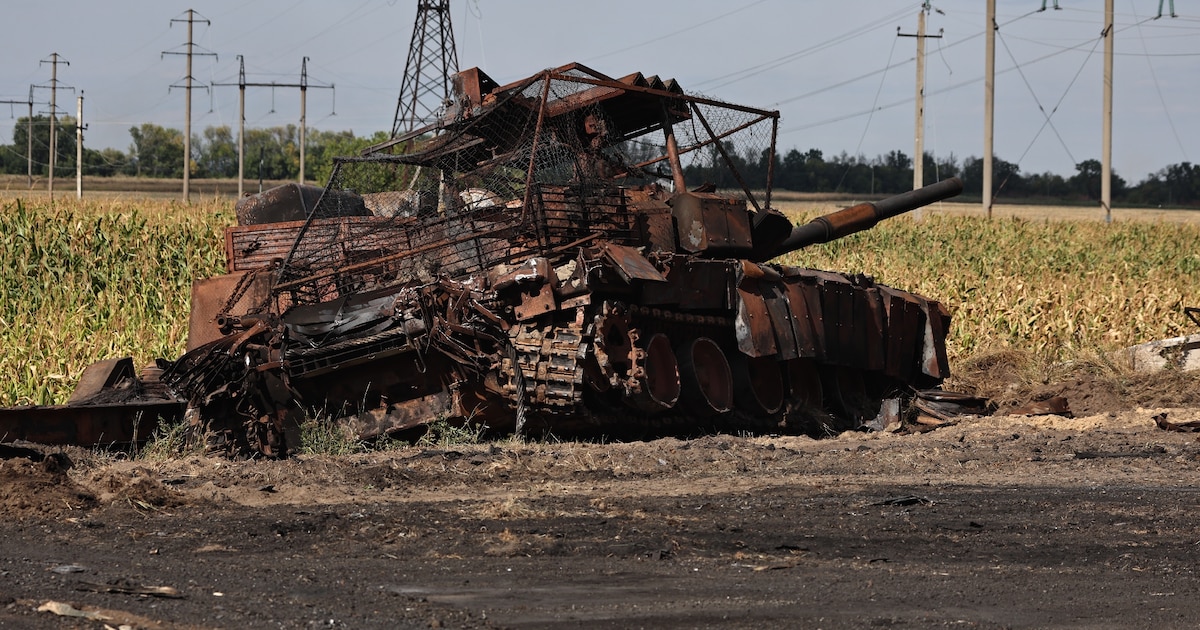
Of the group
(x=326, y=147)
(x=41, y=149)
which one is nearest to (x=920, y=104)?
(x=326, y=147)

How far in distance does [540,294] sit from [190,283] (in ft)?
38.1

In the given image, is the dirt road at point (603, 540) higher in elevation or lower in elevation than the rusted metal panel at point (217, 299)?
lower

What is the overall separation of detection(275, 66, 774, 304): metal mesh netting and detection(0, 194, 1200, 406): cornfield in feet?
12.8

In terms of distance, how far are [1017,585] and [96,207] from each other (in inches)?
934

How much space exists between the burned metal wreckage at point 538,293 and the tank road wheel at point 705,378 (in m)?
0.02

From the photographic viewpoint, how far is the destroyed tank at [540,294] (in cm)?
1105

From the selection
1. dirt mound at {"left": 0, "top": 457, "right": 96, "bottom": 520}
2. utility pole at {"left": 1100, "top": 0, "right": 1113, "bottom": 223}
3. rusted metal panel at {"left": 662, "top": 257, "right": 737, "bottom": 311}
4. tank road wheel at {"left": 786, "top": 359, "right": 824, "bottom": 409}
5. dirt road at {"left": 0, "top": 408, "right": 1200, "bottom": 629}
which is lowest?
dirt road at {"left": 0, "top": 408, "right": 1200, "bottom": 629}

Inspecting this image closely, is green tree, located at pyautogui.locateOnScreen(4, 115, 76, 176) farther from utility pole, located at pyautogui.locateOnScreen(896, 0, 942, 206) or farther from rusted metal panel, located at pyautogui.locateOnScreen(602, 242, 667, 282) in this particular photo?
rusted metal panel, located at pyautogui.locateOnScreen(602, 242, 667, 282)

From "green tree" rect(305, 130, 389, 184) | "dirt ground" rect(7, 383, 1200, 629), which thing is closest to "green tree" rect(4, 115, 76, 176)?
"green tree" rect(305, 130, 389, 184)

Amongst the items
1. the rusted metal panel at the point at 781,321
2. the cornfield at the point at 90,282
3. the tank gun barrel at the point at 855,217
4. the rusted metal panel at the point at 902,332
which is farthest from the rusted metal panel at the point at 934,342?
the cornfield at the point at 90,282

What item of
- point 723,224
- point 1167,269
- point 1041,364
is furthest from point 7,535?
point 1167,269

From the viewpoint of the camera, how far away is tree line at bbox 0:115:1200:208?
40819 mm

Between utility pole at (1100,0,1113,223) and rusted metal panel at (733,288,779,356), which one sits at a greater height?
utility pole at (1100,0,1113,223)

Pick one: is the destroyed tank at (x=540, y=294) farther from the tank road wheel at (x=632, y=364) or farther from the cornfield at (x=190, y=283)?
the cornfield at (x=190, y=283)
